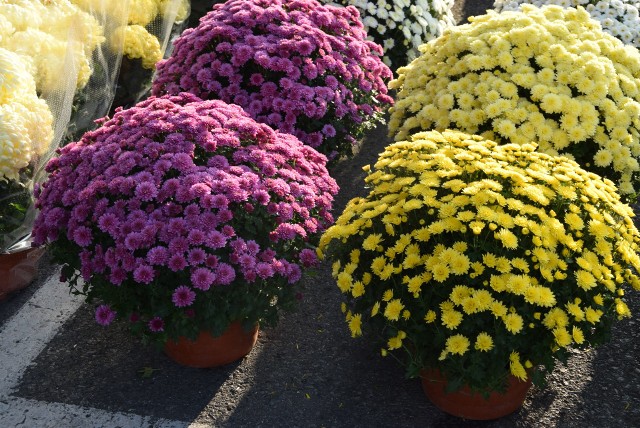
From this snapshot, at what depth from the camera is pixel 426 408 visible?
10.8 feet

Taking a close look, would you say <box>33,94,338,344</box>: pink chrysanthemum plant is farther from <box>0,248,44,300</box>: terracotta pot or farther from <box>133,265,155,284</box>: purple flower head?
<box>0,248,44,300</box>: terracotta pot

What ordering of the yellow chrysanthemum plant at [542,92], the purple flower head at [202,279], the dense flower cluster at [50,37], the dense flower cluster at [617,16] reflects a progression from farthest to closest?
the dense flower cluster at [617,16] → the dense flower cluster at [50,37] → the yellow chrysanthemum plant at [542,92] → the purple flower head at [202,279]

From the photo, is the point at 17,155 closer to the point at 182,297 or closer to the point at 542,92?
the point at 182,297

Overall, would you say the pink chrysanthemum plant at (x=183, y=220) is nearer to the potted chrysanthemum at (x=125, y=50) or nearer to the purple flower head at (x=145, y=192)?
the purple flower head at (x=145, y=192)

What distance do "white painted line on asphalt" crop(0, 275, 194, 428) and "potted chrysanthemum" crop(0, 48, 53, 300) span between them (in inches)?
8.1

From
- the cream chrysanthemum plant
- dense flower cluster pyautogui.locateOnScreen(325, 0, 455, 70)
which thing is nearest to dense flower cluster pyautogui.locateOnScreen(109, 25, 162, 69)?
Result: the cream chrysanthemum plant

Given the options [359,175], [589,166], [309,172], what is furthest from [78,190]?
[589,166]

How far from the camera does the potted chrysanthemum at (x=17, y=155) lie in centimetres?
364

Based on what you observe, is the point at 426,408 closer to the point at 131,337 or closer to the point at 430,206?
the point at 430,206

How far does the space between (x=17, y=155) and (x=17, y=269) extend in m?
0.74

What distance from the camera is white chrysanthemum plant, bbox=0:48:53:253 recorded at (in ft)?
11.9

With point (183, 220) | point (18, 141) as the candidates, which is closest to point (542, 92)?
point (183, 220)

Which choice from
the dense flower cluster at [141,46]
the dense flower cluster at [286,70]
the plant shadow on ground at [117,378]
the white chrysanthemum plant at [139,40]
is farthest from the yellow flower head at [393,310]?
the dense flower cluster at [141,46]

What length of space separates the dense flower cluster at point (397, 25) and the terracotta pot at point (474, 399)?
3482 mm
